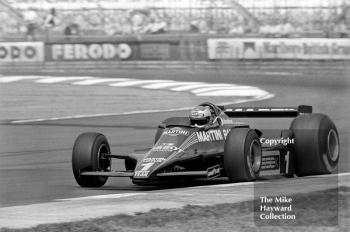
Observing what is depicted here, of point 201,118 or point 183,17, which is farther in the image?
point 183,17

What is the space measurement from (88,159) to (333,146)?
2881mm

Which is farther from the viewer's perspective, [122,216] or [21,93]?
[21,93]

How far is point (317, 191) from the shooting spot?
886 cm

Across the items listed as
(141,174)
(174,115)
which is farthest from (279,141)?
(174,115)

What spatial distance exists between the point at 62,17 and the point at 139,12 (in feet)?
7.57

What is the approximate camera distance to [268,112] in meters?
11.6

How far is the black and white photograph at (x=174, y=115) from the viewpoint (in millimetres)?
8023

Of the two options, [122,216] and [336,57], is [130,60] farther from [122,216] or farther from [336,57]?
[122,216]

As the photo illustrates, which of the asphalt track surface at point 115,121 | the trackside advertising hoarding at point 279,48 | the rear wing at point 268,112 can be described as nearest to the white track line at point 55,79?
the asphalt track surface at point 115,121

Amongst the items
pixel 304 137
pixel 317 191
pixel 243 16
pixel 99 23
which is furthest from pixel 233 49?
pixel 317 191

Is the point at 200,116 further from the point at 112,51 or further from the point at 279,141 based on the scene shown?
the point at 112,51

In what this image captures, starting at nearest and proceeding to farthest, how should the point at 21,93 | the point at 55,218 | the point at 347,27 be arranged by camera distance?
the point at 55,218, the point at 21,93, the point at 347,27

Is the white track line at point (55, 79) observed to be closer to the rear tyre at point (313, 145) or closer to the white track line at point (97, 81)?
the white track line at point (97, 81)
